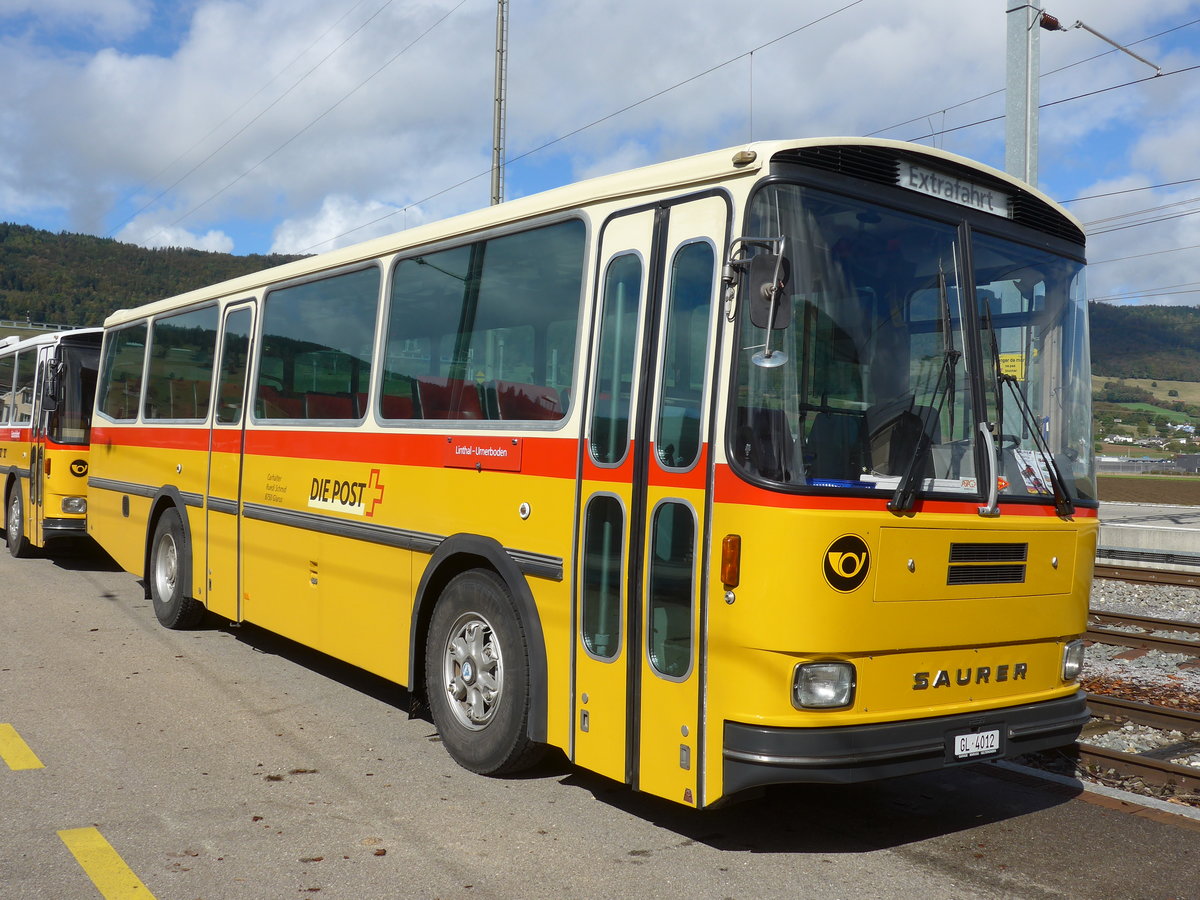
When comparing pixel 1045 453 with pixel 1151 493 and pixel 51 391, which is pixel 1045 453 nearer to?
pixel 51 391

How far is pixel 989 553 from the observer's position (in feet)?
15.7

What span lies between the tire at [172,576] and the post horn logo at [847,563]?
6.59 m

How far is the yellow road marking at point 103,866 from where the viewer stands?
4172 mm

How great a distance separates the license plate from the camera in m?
4.67

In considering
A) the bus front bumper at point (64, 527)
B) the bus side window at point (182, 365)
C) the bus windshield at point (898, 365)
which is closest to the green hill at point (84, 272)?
the bus front bumper at point (64, 527)

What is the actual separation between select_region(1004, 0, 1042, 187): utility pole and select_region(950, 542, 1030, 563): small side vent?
8491 millimetres

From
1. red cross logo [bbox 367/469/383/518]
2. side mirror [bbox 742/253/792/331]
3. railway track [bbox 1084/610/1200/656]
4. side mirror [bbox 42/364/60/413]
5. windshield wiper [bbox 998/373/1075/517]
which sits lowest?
railway track [bbox 1084/610/1200/656]

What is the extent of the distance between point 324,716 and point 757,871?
10.8ft

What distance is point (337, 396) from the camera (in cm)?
730

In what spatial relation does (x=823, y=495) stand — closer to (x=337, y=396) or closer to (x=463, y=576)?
(x=463, y=576)

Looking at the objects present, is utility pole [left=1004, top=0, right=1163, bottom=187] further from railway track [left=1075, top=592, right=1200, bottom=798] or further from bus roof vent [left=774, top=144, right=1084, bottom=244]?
bus roof vent [left=774, top=144, right=1084, bottom=244]

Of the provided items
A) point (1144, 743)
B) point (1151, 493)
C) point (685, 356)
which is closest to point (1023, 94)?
point (1144, 743)

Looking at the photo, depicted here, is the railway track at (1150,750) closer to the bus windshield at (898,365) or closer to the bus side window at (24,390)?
the bus windshield at (898,365)

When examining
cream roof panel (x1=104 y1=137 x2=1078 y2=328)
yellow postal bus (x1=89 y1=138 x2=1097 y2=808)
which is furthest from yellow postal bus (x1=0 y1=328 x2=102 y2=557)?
yellow postal bus (x1=89 y1=138 x2=1097 y2=808)
